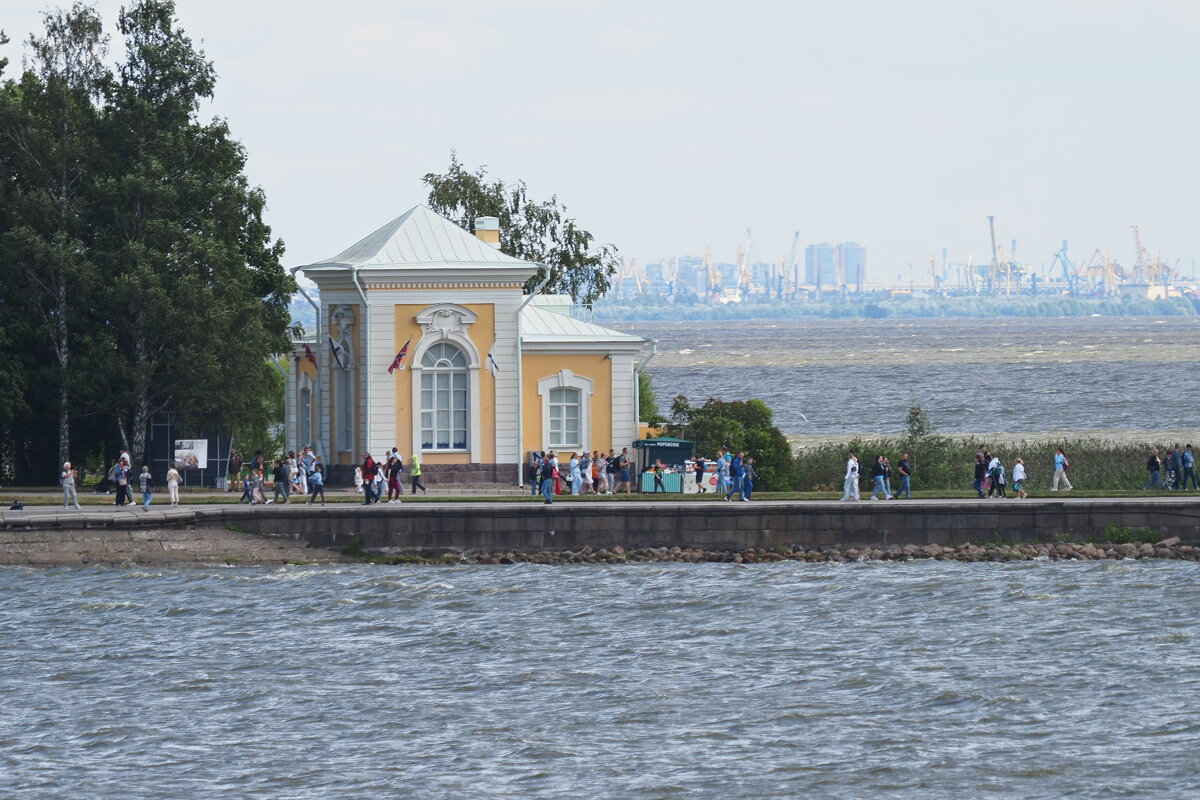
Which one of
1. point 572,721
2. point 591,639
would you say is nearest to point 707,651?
point 591,639

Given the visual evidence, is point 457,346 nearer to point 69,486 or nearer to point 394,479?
point 394,479

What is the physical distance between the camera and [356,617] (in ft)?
117

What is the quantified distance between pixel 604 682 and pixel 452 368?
18034 millimetres

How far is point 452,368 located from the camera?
47.2m

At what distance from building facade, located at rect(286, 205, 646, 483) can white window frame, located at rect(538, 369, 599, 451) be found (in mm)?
24

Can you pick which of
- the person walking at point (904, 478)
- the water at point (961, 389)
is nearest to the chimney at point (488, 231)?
the person walking at point (904, 478)

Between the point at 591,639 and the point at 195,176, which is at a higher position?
the point at 195,176

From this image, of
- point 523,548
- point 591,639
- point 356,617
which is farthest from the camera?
point 523,548

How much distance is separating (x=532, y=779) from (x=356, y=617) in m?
11.8

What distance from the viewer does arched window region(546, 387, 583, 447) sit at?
48344mm

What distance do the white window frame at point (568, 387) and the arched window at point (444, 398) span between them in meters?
1.97

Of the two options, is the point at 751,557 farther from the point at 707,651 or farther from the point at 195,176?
the point at 195,176

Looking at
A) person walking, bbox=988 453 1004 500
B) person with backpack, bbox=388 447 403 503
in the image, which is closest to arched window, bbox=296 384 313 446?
person with backpack, bbox=388 447 403 503

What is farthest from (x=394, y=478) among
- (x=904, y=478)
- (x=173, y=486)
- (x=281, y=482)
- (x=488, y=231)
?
(x=488, y=231)
